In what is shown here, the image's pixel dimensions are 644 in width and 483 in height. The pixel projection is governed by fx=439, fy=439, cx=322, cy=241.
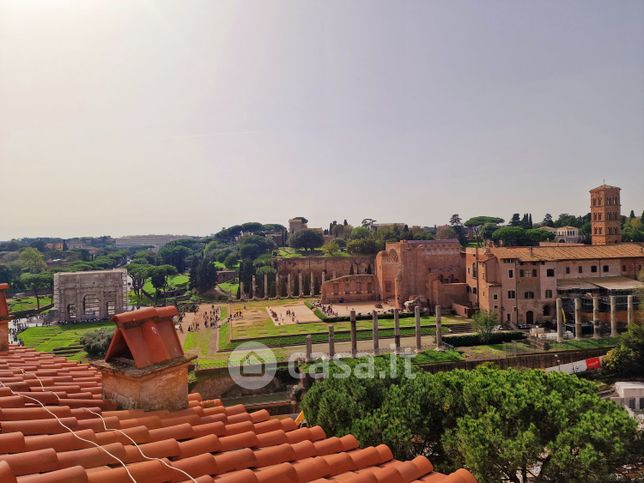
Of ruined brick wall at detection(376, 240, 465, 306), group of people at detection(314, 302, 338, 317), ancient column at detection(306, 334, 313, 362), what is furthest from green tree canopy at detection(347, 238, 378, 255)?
ancient column at detection(306, 334, 313, 362)

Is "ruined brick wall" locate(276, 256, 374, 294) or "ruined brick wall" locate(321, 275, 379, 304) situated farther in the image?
"ruined brick wall" locate(276, 256, 374, 294)

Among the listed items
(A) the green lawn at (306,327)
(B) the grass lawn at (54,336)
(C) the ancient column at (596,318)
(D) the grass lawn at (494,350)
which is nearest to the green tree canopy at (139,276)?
(B) the grass lawn at (54,336)

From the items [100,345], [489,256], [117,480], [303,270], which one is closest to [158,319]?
[117,480]

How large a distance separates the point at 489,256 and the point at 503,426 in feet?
105

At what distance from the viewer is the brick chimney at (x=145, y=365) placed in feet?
20.7

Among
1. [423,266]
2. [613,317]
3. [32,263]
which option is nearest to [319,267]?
[423,266]

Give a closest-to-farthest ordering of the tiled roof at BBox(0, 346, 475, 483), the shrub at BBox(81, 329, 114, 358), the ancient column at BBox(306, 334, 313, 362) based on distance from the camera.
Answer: the tiled roof at BBox(0, 346, 475, 483), the ancient column at BBox(306, 334, 313, 362), the shrub at BBox(81, 329, 114, 358)

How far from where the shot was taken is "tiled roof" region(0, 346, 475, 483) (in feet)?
13.2

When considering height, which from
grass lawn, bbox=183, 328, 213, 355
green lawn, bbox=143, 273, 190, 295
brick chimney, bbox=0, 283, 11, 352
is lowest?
grass lawn, bbox=183, 328, 213, 355

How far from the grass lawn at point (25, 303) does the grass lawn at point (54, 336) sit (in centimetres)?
1779

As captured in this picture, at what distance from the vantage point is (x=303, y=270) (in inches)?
2566

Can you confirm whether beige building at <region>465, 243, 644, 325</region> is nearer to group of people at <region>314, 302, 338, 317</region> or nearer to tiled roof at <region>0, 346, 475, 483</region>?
group of people at <region>314, 302, 338, 317</region>

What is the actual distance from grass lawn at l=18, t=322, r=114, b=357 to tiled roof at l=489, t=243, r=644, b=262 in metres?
39.2

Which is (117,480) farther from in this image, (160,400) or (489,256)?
(489,256)
